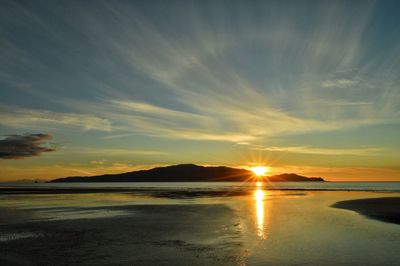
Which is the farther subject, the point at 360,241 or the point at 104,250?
the point at 360,241

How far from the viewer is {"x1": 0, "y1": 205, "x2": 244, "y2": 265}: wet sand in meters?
18.8

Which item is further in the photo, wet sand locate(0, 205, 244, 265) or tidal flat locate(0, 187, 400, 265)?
tidal flat locate(0, 187, 400, 265)

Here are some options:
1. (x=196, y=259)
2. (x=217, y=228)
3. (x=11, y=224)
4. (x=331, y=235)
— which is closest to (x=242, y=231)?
(x=217, y=228)

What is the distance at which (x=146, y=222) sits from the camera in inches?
1348

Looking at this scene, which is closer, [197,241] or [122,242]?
[122,242]

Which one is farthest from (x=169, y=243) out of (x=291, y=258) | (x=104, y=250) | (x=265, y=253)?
(x=291, y=258)

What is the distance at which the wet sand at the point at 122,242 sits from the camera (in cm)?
1878

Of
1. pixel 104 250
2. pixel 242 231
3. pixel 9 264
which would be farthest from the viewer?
pixel 242 231

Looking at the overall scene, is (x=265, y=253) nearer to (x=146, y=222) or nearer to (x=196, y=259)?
(x=196, y=259)

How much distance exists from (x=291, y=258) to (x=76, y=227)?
1861 centimetres

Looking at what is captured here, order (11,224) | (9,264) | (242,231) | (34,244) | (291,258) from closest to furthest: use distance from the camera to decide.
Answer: (9,264) < (291,258) < (34,244) < (242,231) < (11,224)

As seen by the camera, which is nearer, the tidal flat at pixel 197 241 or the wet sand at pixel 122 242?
the wet sand at pixel 122 242

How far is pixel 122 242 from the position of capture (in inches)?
943

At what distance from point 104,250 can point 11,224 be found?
15231mm
